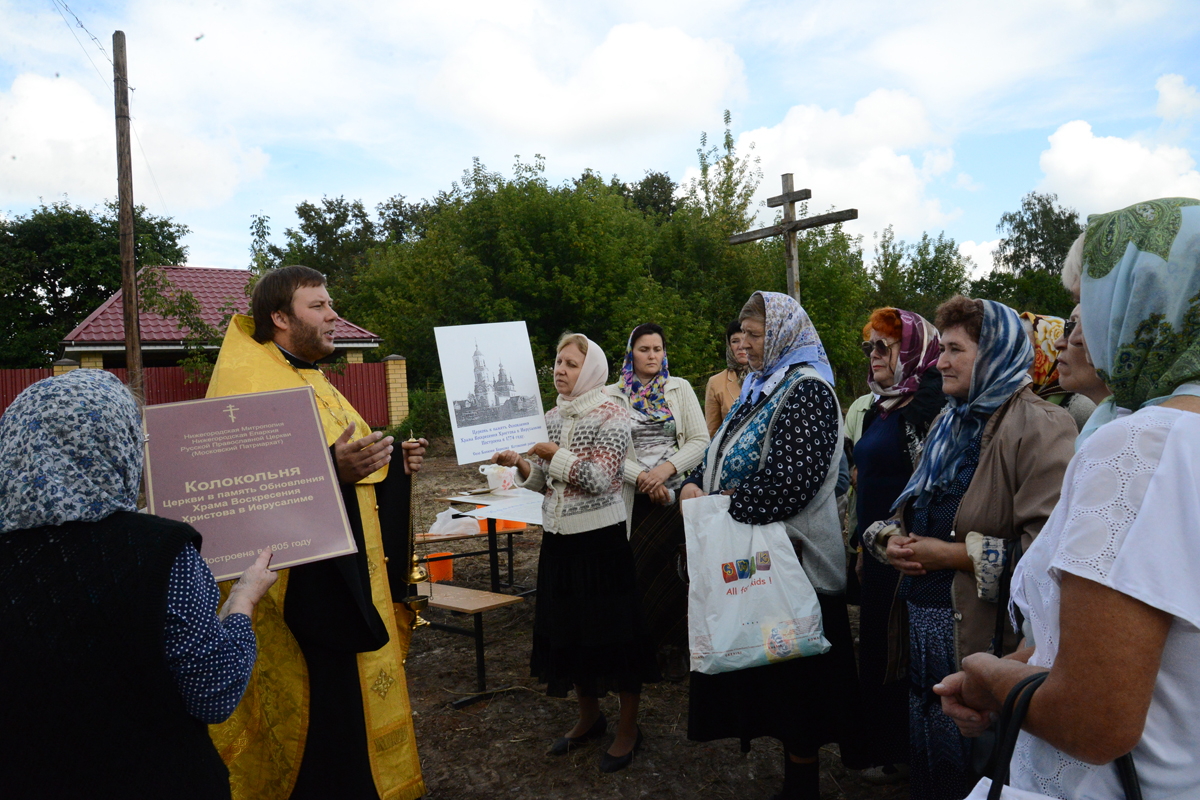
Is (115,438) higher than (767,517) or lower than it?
higher

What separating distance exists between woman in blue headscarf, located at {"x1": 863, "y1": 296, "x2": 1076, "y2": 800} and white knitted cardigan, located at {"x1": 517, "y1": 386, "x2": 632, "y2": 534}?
1.38 m

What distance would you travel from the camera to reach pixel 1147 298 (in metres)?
1.08

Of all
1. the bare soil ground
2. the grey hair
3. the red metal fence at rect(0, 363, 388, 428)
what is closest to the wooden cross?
the bare soil ground

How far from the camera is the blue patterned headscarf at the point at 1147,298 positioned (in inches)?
41.7

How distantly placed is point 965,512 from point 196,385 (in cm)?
1852

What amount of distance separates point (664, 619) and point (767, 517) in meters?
2.28

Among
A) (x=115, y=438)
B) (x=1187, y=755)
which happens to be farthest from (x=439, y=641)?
(x=1187, y=755)

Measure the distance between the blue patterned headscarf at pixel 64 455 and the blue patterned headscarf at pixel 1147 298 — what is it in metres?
1.85

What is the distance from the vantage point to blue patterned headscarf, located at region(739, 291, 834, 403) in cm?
292

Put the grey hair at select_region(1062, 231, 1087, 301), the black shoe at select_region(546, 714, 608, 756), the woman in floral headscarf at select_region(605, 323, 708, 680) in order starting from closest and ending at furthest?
1. the grey hair at select_region(1062, 231, 1087, 301)
2. the black shoe at select_region(546, 714, 608, 756)
3. the woman in floral headscarf at select_region(605, 323, 708, 680)

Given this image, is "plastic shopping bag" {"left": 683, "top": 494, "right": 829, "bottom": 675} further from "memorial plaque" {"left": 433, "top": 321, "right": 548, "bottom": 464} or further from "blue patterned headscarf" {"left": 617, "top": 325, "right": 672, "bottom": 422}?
"blue patterned headscarf" {"left": 617, "top": 325, "right": 672, "bottom": 422}

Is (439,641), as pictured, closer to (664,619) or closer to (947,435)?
(664,619)

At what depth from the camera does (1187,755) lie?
1.01 m

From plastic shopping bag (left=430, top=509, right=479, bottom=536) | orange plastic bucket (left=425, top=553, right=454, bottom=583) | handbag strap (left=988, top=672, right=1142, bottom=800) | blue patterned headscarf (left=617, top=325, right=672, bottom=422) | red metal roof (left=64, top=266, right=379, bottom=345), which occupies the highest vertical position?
red metal roof (left=64, top=266, right=379, bottom=345)
